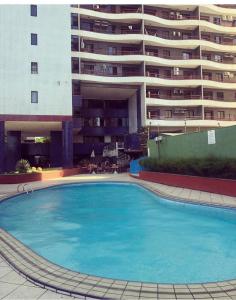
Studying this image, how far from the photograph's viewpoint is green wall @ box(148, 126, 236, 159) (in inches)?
643

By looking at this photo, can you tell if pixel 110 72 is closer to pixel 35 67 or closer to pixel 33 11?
pixel 35 67

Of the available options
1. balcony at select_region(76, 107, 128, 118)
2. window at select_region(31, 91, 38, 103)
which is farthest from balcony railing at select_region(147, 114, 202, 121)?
window at select_region(31, 91, 38, 103)

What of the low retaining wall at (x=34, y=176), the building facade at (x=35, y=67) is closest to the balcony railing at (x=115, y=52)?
the building facade at (x=35, y=67)

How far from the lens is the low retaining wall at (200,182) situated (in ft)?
50.2

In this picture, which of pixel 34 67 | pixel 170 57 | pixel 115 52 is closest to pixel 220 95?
pixel 170 57

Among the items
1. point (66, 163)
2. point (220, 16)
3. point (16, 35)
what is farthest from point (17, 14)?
point (220, 16)

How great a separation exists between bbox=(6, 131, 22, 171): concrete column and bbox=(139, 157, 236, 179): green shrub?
25.8m

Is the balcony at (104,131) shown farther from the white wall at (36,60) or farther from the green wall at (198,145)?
the green wall at (198,145)

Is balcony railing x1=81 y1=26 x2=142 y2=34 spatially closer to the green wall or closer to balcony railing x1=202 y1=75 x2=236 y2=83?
balcony railing x1=202 y1=75 x2=236 y2=83

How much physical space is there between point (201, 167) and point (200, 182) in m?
0.96

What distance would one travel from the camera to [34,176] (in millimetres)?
27844

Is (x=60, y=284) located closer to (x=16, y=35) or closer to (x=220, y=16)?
(x=16, y=35)

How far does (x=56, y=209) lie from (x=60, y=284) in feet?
35.8

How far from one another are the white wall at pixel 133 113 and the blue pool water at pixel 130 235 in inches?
1004
